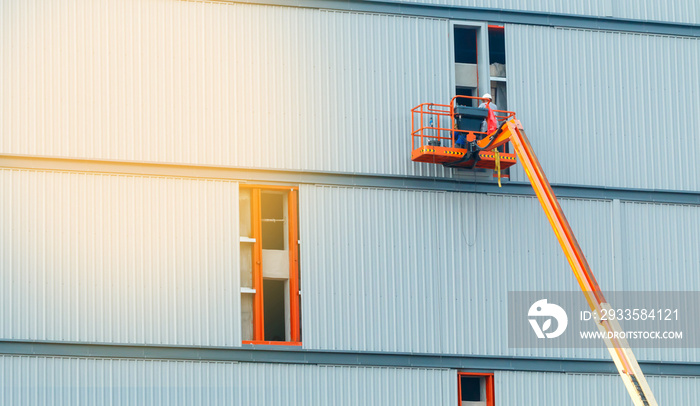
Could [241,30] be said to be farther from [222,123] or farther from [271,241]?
[271,241]

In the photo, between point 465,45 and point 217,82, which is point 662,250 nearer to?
point 465,45

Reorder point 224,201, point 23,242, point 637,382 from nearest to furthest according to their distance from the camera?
point 637,382 → point 23,242 → point 224,201

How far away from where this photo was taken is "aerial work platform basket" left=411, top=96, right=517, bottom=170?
31.9 metres

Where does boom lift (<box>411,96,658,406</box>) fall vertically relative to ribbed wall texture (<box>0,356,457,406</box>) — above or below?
above

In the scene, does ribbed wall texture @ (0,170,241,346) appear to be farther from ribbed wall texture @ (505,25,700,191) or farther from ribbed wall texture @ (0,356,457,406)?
ribbed wall texture @ (505,25,700,191)

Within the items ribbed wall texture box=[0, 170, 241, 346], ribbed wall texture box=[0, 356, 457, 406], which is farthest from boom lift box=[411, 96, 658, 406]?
ribbed wall texture box=[0, 170, 241, 346]

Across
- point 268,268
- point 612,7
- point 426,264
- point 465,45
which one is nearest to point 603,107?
point 612,7

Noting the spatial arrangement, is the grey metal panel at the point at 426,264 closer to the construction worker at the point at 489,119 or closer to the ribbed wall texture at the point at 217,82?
the ribbed wall texture at the point at 217,82

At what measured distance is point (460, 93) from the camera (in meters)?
34.5

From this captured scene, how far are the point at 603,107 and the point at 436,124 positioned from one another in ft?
17.4

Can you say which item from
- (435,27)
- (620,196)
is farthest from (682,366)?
(435,27)

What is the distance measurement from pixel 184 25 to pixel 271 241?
6.41 meters

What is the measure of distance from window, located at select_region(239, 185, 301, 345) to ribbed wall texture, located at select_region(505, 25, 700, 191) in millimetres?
7083

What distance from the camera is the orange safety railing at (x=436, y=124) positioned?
3228 centimetres
